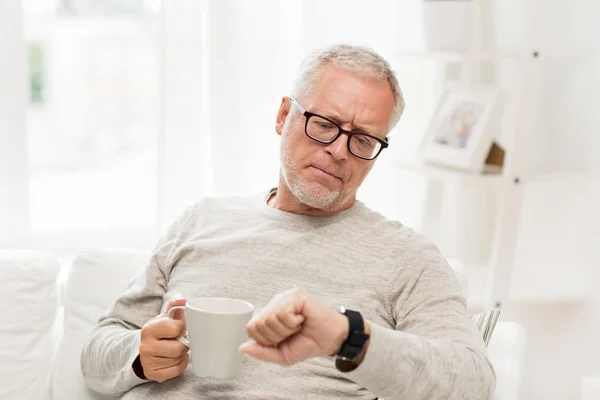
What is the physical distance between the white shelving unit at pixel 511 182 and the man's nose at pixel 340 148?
3.25ft

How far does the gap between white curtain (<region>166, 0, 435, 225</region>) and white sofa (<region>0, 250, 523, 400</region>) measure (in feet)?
2.40

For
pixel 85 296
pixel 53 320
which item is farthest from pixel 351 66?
pixel 53 320

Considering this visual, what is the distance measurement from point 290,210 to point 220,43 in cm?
100

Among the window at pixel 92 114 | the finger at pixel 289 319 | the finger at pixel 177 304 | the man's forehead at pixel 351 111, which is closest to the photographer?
the finger at pixel 289 319

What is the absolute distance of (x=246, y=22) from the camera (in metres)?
2.68

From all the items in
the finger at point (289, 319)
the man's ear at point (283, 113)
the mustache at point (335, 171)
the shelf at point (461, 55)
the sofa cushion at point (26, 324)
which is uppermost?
the shelf at point (461, 55)

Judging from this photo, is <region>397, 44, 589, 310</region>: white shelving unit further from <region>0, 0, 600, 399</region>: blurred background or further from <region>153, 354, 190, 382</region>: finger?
<region>153, 354, 190, 382</region>: finger

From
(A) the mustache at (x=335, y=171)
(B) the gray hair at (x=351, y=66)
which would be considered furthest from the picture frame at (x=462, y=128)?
(A) the mustache at (x=335, y=171)

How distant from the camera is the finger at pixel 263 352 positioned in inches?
48.1

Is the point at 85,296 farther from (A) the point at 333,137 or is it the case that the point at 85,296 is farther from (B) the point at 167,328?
(A) the point at 333,137

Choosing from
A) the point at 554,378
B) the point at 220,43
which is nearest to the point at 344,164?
the point at 220,43

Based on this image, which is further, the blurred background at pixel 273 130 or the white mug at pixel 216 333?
the blurred background at pixel 273 130

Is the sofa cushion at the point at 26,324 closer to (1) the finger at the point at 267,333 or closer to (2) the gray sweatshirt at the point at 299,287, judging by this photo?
(2) the gray sweatshirt at the point at 299,287

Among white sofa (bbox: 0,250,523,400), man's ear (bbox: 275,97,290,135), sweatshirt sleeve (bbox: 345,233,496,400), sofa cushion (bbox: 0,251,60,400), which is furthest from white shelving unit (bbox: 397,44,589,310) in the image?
sofa cushion (bbox: 0,251,60,400)
